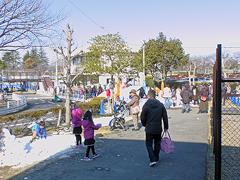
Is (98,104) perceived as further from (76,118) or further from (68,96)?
(76,118)

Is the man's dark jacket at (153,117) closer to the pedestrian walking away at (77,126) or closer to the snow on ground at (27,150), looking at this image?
the snow on ground at (27,150)

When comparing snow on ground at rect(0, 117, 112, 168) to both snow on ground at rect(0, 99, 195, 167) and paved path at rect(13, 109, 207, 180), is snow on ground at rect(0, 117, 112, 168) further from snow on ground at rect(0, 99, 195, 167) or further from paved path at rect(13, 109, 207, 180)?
paved path at rect(13, 109, 207, 180)

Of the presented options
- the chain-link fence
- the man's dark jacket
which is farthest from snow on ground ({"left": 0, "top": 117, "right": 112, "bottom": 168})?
the chain-link fence

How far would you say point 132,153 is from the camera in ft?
30.1

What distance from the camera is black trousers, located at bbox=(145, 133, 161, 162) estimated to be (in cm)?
763

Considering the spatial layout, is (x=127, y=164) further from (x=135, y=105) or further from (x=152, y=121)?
(x=135, y=105)

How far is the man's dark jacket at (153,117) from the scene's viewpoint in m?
7.56

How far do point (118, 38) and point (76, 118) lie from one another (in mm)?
33647

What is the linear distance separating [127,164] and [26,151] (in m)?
2.89

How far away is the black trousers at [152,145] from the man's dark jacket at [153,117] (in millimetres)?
128

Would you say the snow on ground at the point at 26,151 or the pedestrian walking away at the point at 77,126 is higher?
the pedestrian walking away at the point at 77,126

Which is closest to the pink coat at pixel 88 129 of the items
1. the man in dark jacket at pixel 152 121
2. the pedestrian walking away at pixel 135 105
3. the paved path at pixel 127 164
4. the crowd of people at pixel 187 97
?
the paved path at pixel 127 164

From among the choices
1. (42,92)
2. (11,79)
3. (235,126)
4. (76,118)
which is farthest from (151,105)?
(11,79)

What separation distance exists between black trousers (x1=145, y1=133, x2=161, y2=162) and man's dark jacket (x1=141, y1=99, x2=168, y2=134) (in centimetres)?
13
